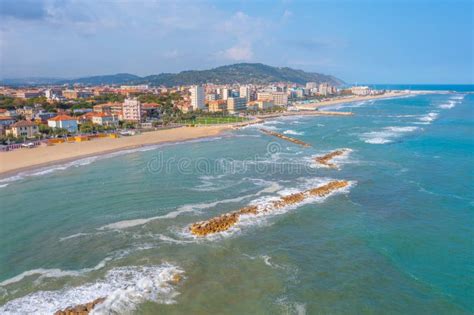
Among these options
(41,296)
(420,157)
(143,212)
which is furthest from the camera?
(420,157)

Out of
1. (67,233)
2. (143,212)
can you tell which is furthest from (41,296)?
(143,212)

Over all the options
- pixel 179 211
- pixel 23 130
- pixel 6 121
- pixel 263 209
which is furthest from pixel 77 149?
pixel 263 209

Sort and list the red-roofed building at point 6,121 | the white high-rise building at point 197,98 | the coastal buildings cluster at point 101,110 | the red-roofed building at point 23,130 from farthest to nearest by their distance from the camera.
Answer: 1. the white high-rise building at point 197,98
2. the coastal buildings cluster at point 101,110
3. the red-roofed building at point 6,121
4. the red-roofed building at point 23,130

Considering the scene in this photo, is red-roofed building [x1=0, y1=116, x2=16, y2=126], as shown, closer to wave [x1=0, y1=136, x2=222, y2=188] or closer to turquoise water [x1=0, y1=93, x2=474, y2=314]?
wave [x1=0, y1=136, x2=222, y2=188]

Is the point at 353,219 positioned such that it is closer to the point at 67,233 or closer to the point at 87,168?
the point at 67,233

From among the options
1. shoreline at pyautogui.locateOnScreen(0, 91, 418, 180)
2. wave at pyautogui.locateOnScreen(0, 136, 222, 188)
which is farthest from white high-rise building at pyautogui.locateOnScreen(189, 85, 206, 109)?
wave at pyautogui.locateOnScreen(0, 136, 222, 188)

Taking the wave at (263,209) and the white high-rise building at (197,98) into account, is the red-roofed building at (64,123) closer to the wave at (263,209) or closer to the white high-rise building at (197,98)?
the wave at (263,209)

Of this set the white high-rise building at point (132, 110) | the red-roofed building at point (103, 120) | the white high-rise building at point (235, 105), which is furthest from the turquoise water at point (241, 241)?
the white high-rise building at point (235, 105)
